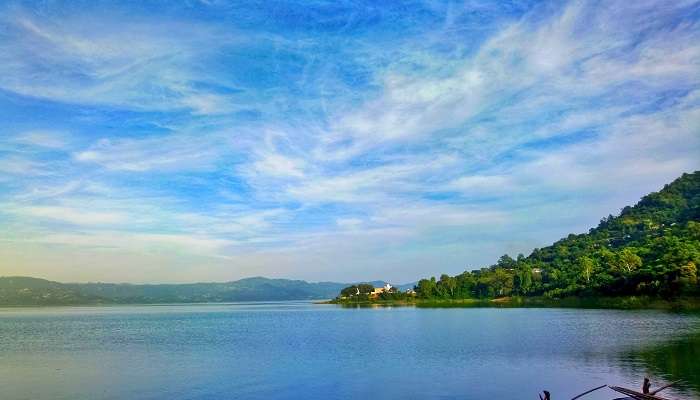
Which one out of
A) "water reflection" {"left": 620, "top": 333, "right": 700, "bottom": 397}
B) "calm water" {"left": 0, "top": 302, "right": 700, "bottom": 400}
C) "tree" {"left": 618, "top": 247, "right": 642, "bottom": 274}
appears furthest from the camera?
"tree" {"left": 618, "top": 247, "right": 642, "bottom": 274}

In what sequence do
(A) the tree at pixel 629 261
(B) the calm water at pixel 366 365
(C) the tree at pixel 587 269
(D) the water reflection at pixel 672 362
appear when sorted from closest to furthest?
(D) the water reflection at pixel 672 362 < (B) the calm water at pixel 366 365 < (A) the tree at pixel 629 261 < (C) the tree at pixel 587 269

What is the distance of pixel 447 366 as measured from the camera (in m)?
40.9

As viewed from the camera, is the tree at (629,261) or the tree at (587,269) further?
the tree at (587,269)

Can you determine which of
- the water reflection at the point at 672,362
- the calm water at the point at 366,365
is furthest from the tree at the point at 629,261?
the water reflection at the point at 672,362

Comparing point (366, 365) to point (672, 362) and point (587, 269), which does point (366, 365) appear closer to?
point (672, 362)

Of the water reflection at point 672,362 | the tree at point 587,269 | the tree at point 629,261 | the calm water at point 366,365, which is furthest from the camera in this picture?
the tree at point 587,269

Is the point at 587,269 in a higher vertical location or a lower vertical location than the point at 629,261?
lower

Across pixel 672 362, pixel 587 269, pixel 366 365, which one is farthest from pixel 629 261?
pixel 366 365

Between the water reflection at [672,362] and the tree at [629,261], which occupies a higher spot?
the tree at [629,261]

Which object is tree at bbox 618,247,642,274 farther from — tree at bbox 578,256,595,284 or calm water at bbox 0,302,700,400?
calm water at bbox 0,302,700,400

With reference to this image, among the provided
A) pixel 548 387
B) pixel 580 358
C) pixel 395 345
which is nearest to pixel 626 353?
pixel 580 358

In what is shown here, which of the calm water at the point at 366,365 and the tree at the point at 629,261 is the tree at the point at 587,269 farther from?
the calm water at the point at 366,365

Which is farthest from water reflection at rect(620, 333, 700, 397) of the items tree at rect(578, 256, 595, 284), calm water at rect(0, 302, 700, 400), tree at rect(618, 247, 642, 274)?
tree at rect(578, 256, 595, 284)

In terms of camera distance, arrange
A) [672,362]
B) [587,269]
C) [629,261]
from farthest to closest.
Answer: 1. [587,269]
2. [629,261]
3. [672,362]
